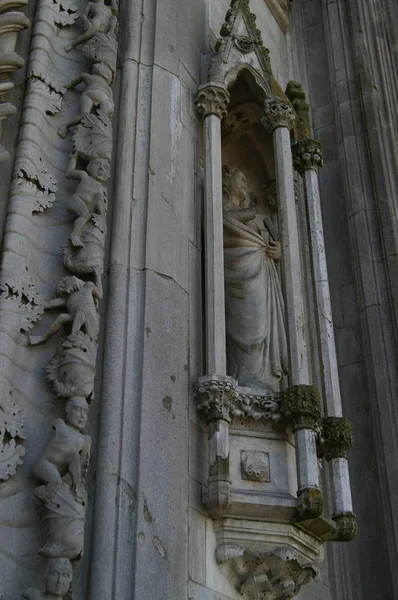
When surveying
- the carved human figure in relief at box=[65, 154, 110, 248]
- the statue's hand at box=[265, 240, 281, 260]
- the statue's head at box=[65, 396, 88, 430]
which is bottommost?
the statue's head at box=[65, 396, 88, 430]

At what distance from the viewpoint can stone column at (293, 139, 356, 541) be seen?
5.38 meters

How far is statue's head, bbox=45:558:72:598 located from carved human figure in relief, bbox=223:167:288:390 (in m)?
1.93

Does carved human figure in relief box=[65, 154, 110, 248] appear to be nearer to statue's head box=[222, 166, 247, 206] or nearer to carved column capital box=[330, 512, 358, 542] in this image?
statue's head box=[222, 166, 247, 206]

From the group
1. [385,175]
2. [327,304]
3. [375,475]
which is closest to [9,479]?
[327,304]

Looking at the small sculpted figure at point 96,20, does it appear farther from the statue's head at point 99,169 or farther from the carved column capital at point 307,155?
the carved column capital at point 307,155

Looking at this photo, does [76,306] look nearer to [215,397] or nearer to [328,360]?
[215,397]

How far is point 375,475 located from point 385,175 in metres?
2.64

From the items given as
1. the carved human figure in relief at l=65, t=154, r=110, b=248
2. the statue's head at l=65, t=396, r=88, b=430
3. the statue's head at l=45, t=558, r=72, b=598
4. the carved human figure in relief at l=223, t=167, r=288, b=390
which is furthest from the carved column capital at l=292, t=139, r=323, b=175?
the statue's head at l=45, t=558, r=72, b=598

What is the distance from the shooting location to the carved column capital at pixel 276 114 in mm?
6305

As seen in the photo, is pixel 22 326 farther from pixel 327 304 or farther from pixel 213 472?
pixel 327 304

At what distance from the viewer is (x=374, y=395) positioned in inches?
270

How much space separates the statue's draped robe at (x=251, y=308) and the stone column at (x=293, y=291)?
0.21 meters

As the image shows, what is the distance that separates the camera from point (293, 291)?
18.4 feet

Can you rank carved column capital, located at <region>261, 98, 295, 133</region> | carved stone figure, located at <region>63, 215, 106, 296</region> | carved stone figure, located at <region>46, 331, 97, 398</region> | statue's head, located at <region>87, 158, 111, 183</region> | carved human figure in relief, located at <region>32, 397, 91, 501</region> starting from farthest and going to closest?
carved column capital, located at <region>261, 98, 295, 133</region>, statue's head, located at <region>87, 158, 111, 183</region>, carved stone figure, located at <region>63, 215, 106, 296</region>, carved stone figure, located at <region>46, 331, 97, 398</region>, carved human figure in relief, located at <region>32, 397, 91, 501</region>
